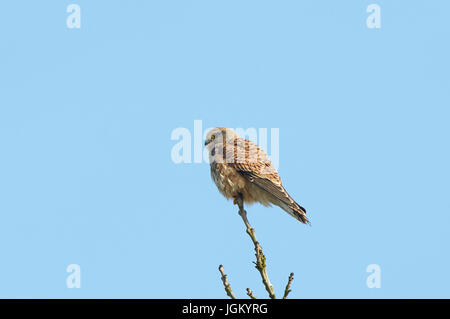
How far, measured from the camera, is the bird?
679 cm

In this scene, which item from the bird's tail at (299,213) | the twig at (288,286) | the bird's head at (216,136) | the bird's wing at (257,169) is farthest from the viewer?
the bird's head at (216,136)

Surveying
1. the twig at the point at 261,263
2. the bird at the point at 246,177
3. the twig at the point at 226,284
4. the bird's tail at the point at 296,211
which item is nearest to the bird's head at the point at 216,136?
the bird at the point at 246,177

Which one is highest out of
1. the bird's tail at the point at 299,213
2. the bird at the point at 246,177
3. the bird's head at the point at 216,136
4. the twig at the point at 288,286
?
the bird's head at the point at 216,136

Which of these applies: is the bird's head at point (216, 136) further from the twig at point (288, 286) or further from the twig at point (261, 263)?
the twig at point (288, 286)

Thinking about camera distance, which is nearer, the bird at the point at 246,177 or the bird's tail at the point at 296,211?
the bird's tail at the point at 296,211

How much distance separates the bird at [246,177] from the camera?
6.79m

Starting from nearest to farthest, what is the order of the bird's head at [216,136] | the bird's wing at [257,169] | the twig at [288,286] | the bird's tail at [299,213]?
the twig at [288,286], the bird's tail at [299,213], the bird's wing at [257,169], the bird's head at [216,136]

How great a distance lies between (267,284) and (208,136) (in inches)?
121

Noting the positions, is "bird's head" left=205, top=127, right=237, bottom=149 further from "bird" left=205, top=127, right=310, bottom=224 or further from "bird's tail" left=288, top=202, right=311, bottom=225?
"bird's tail" left=288, top=202, right=311, bottom=225

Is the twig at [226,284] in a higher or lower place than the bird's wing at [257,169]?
lower

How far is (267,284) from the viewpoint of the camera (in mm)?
4590

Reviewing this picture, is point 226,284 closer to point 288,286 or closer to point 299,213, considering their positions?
point 288,286
